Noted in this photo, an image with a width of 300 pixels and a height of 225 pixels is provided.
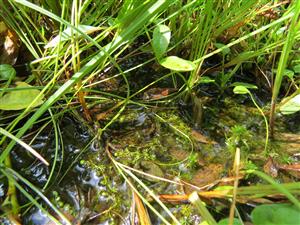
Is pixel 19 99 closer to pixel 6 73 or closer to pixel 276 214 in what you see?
pixel 6 73

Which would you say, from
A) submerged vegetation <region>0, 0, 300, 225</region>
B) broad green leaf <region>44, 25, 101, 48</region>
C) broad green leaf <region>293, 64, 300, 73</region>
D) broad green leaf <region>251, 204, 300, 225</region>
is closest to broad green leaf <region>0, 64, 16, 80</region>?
submerged vegetation <region>0, 0, 300, 225</region>

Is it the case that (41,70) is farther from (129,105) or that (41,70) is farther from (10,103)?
(129,105)

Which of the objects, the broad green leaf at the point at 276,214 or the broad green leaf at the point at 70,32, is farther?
the broad green leaf at the point at 70,32

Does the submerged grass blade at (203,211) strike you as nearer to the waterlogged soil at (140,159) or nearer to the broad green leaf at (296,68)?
the waterlogged soil at (140,159)

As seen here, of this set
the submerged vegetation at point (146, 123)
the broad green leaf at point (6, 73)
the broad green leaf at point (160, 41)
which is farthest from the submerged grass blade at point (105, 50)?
the broad green leaf at point (6, 73)

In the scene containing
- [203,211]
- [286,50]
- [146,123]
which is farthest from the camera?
[146,123]

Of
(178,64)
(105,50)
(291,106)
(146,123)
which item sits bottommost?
(291,106)

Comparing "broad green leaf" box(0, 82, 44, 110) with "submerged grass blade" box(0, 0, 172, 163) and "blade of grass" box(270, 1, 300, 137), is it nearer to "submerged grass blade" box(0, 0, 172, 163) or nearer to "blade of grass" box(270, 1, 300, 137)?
"submerged grass blade" box(0, 0, 172, 163)

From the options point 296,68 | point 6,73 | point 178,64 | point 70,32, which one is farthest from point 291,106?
point 6,73
